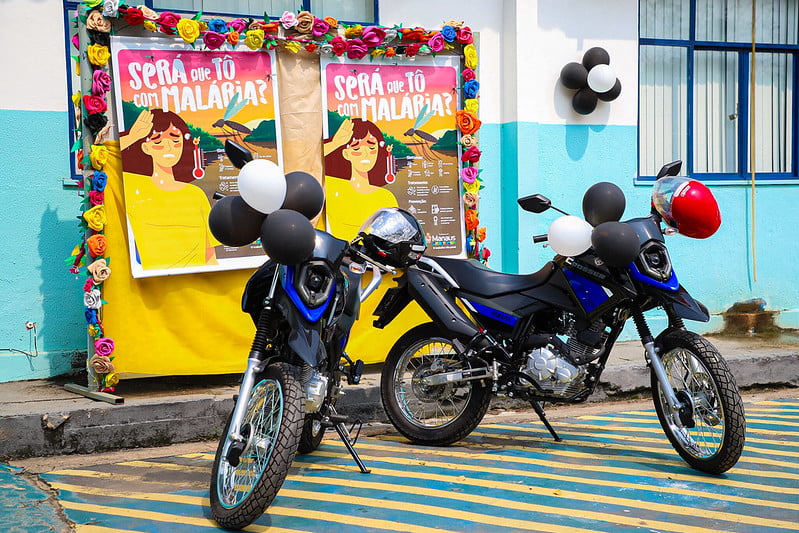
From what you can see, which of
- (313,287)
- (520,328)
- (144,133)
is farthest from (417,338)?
(144,133)

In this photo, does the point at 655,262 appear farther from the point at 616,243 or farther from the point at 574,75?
the point at 574,75

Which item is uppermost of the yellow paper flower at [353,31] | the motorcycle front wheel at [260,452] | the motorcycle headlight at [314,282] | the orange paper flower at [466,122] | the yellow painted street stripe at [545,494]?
the yellow paper flower at [353,31]

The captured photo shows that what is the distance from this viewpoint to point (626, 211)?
8688mm

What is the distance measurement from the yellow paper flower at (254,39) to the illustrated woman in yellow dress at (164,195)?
29.2 inches

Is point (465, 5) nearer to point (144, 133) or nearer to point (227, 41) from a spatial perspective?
point (227, 41)

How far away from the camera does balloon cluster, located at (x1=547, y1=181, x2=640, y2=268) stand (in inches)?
197

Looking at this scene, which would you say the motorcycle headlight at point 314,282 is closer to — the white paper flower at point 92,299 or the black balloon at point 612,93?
the white paper flower at point 92,299

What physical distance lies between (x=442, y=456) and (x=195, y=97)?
121 inches

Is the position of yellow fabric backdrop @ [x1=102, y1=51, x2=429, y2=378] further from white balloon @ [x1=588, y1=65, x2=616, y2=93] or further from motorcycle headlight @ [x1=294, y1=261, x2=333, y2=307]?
white balloon @ [x1=588, y1=65, x2=616, y2=93]

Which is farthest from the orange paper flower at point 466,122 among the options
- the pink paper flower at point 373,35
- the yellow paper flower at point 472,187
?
the pink paper flower at point 373,35

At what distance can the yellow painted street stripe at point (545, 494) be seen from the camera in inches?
167

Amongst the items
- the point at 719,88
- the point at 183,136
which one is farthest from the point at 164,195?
the point at 719,88

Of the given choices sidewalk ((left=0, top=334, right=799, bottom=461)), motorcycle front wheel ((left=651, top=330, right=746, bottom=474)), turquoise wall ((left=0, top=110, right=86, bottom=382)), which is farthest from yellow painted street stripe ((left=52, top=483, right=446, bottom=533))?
turquoise wall ((left=0, top=110, right=86, bottom=382))

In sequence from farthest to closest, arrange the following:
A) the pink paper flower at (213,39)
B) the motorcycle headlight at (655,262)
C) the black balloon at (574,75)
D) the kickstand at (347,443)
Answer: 1. the black balloon at (574,75)
2. the pink paper flower at (213,39)
3. the motorcycle headlight at (655,262)
4. the kickstand at (347,443)
